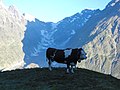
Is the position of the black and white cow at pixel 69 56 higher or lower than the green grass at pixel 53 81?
higher

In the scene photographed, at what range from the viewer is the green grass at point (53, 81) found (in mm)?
38688

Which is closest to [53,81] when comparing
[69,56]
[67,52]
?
[69,56]

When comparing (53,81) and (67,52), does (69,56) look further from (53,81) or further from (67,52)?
(53,81)

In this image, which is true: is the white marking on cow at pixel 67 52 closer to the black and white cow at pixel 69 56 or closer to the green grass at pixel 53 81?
the black and white cow at pixel 69 56

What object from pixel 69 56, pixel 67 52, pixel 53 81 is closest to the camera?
pixel 53 81

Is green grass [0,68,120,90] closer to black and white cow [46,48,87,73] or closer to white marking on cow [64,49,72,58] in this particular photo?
black and white cow [46,48,87,73]

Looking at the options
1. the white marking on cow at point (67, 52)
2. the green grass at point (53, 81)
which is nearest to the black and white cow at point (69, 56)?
the white marking on cow at point (67, 52)

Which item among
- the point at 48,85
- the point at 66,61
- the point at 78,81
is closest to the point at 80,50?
the point at 66,61

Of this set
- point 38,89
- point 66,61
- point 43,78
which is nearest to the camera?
point 38,89

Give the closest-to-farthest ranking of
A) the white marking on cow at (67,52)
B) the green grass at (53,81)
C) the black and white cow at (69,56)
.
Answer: the green grass at (53,81) → the black and white cow at (69,56) → the white marking on cow at (67,52)

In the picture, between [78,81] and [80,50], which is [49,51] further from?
[78,81]

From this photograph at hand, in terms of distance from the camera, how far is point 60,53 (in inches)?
1903

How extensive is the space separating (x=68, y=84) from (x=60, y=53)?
9.08m

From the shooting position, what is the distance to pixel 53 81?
137 feet
